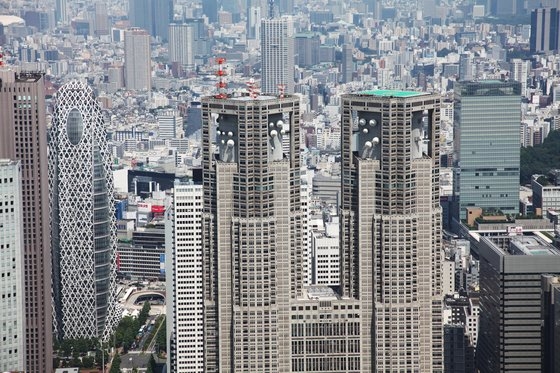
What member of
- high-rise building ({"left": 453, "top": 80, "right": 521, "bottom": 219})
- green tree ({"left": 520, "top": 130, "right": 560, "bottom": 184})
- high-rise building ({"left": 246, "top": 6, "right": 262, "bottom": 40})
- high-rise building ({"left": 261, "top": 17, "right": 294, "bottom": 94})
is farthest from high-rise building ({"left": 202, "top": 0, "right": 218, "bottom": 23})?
high-rise building ({"left": 453, "top": 80, "right": 521, "bottom": 219})

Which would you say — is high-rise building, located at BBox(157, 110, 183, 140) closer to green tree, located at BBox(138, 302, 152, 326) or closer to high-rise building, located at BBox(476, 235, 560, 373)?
green tree, located at BBox(138, 302, 152, 326)

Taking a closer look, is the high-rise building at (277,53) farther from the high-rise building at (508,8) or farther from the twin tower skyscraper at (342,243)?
the twin tower skyscraper at (342,243)

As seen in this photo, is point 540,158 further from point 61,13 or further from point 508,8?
point 508,8

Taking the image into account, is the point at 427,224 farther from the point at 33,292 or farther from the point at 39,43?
the point at 39,43

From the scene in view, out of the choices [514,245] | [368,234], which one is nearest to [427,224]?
[368,234]

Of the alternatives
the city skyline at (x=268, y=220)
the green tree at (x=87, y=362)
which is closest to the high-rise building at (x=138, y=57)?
the city skyline at (x=268, y=220)
